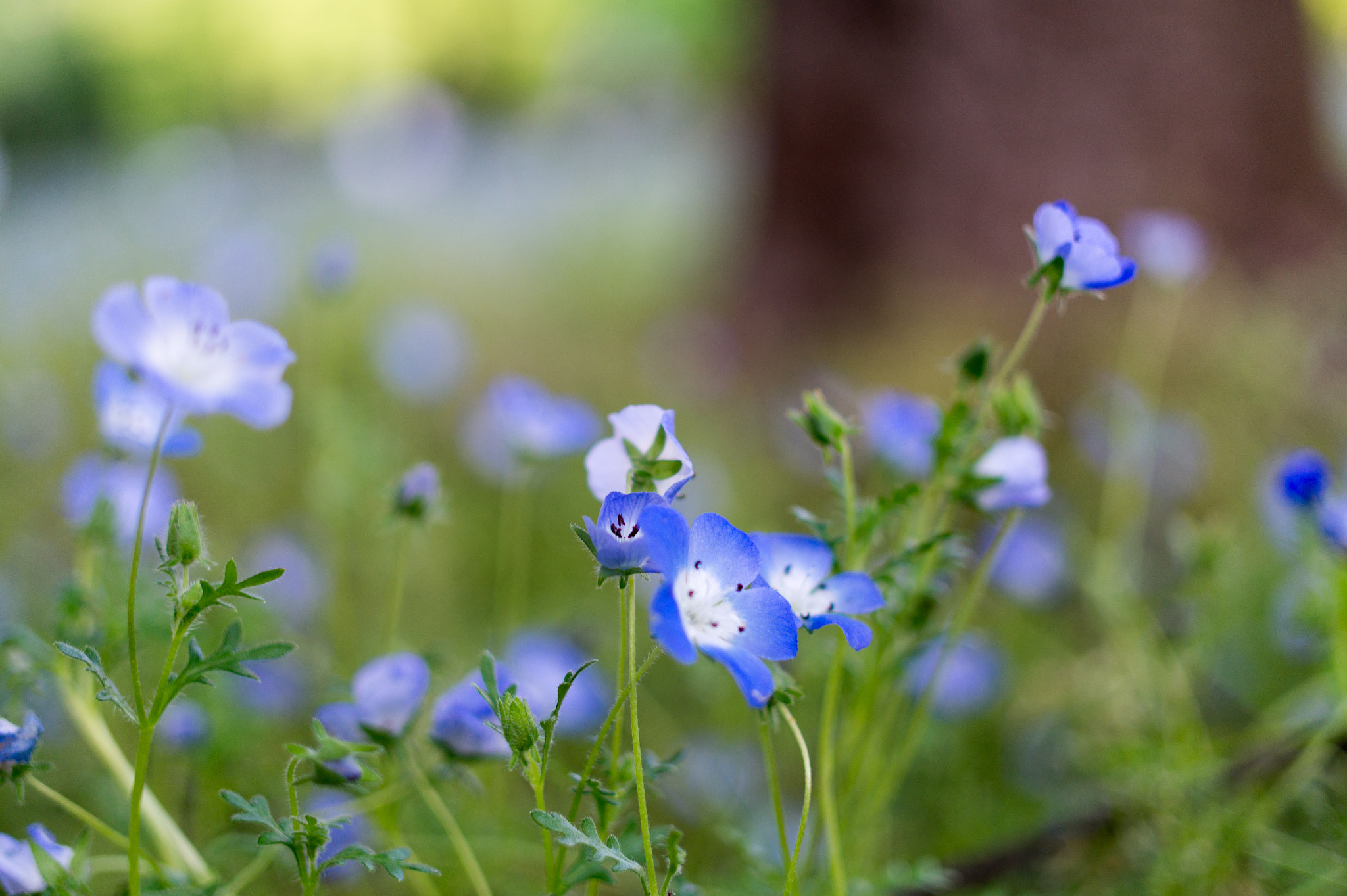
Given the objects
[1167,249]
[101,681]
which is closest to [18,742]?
[101,681]

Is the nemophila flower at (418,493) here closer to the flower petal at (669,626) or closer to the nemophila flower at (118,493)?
the nemophila flower at (118,493)

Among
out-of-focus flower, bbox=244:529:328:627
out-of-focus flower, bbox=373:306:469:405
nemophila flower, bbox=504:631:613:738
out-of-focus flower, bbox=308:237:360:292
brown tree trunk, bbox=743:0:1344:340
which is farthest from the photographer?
brown tree trunk, bbox=743:0:1344:340

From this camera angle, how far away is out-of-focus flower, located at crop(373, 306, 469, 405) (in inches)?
61.5

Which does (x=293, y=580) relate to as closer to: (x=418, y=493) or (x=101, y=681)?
(x=418, y=493)

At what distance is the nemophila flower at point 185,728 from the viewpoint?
2.28ft

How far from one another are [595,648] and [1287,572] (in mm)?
870

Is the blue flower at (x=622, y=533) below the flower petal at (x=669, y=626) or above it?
above

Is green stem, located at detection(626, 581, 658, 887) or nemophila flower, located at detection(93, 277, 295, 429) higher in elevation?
nemophila flower, located at detection(93, 277, 295, 429)

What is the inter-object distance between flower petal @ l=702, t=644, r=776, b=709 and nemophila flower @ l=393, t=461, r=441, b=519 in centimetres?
29

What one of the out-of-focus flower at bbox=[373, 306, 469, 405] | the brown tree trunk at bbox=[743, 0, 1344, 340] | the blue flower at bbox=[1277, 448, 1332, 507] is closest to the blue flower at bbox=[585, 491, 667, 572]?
the blue flower at bbox=[1277, 448, 1332, 507]

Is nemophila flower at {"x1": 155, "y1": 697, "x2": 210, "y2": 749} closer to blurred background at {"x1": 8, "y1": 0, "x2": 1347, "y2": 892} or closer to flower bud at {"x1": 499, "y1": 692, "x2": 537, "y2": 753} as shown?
blurred background at {"x1": 8, "y1": 0, "x2": 1347, "y2": 892}

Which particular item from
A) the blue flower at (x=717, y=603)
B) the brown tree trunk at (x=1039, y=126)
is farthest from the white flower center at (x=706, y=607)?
the brown tree trunk at (x=1039, y=126)

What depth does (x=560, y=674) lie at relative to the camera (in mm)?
894

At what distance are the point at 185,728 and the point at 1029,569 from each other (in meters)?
0.83
